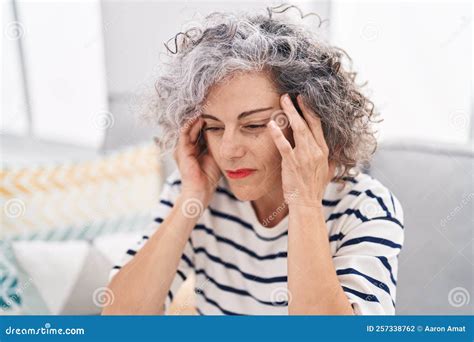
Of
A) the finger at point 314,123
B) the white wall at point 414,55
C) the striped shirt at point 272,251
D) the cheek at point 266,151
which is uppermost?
the white wall at point 414,55

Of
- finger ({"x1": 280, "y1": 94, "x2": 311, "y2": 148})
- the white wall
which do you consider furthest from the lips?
the white wall

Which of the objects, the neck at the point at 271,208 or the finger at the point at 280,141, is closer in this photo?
the finger at the point at 280,141

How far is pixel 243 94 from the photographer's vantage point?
0.81m

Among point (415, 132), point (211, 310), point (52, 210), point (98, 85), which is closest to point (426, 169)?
point (415, 132)

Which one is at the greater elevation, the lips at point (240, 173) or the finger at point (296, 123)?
the finger at point (296, 123)

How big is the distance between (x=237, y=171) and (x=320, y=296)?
0.83ft

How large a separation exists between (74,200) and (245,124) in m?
0.64

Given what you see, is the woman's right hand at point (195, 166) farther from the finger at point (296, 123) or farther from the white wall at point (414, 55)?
the white wall at point (414, 55)

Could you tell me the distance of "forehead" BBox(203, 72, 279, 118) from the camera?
2.67ft

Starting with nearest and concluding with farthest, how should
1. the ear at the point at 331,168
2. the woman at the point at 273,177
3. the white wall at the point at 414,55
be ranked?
the woman at the point at 273,177
the ear at the point at 331,168
the white wall at the point at 414,55

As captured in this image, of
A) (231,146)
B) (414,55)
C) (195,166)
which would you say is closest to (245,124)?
(231,146)

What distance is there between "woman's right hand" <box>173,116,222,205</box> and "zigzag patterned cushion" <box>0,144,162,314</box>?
15.7 inches

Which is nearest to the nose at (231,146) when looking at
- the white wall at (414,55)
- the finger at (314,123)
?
the finger at (314,123)

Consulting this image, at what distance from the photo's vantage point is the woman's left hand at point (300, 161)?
808mm
